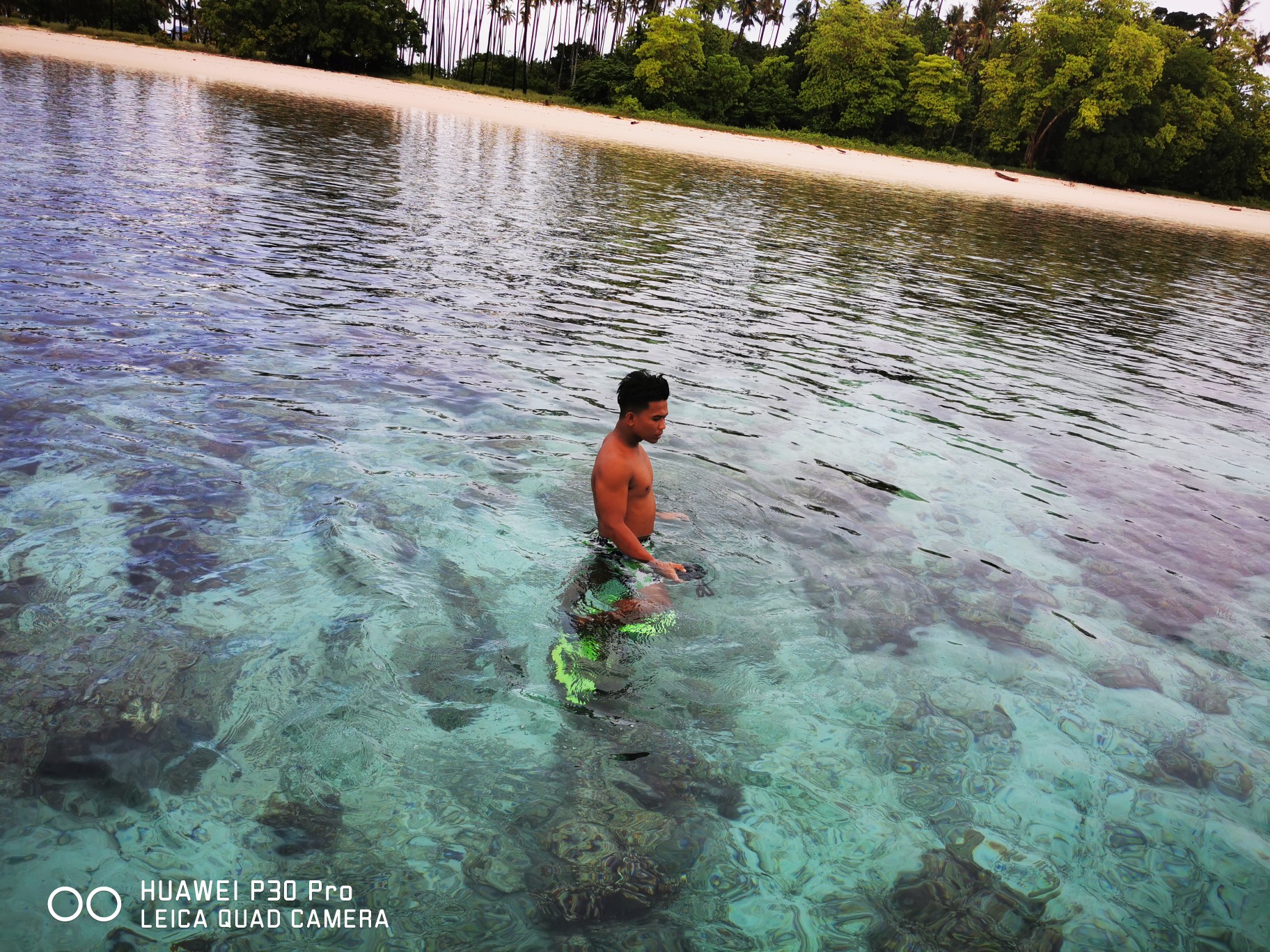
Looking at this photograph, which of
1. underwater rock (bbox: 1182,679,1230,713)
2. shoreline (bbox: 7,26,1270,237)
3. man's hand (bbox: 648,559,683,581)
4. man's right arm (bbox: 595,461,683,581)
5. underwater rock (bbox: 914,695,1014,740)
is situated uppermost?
shoreline (bbox: 7,26,1270,237)

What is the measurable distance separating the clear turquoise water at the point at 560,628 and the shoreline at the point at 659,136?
47605mm

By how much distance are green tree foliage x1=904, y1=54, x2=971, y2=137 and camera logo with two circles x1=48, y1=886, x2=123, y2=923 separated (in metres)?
87.3

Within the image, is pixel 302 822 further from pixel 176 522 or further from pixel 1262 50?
pixel 1262 50

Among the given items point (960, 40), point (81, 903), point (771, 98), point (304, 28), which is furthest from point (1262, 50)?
point (81, 903)

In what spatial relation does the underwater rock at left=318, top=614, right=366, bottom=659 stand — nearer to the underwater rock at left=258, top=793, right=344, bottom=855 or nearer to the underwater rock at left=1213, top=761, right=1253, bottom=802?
the underwater rock at left=258, top=793, right=344, bottom=855

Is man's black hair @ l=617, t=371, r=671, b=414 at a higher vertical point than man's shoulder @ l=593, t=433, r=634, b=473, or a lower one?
higher

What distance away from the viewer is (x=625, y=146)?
54.6 m

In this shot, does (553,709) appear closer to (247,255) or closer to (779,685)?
(779,685)

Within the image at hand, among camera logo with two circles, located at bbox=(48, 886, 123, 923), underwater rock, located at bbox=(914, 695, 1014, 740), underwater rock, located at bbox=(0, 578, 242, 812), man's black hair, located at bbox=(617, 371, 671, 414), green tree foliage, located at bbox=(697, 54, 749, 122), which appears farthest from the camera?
green tree foliage, located at bbox=(697, 54, 749, 122)

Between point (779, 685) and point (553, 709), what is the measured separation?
155 cm

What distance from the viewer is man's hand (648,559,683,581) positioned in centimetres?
564

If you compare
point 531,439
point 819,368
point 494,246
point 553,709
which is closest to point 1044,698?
point 553,709

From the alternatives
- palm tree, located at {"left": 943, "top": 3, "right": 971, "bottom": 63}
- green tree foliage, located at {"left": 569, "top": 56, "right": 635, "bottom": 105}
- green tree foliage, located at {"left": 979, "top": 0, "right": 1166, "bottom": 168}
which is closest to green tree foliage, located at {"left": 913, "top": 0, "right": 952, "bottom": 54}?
palm tree, located at {"left": 943, "top": 3, "right": 971, "bottom": 63}

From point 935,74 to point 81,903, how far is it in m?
89.9
